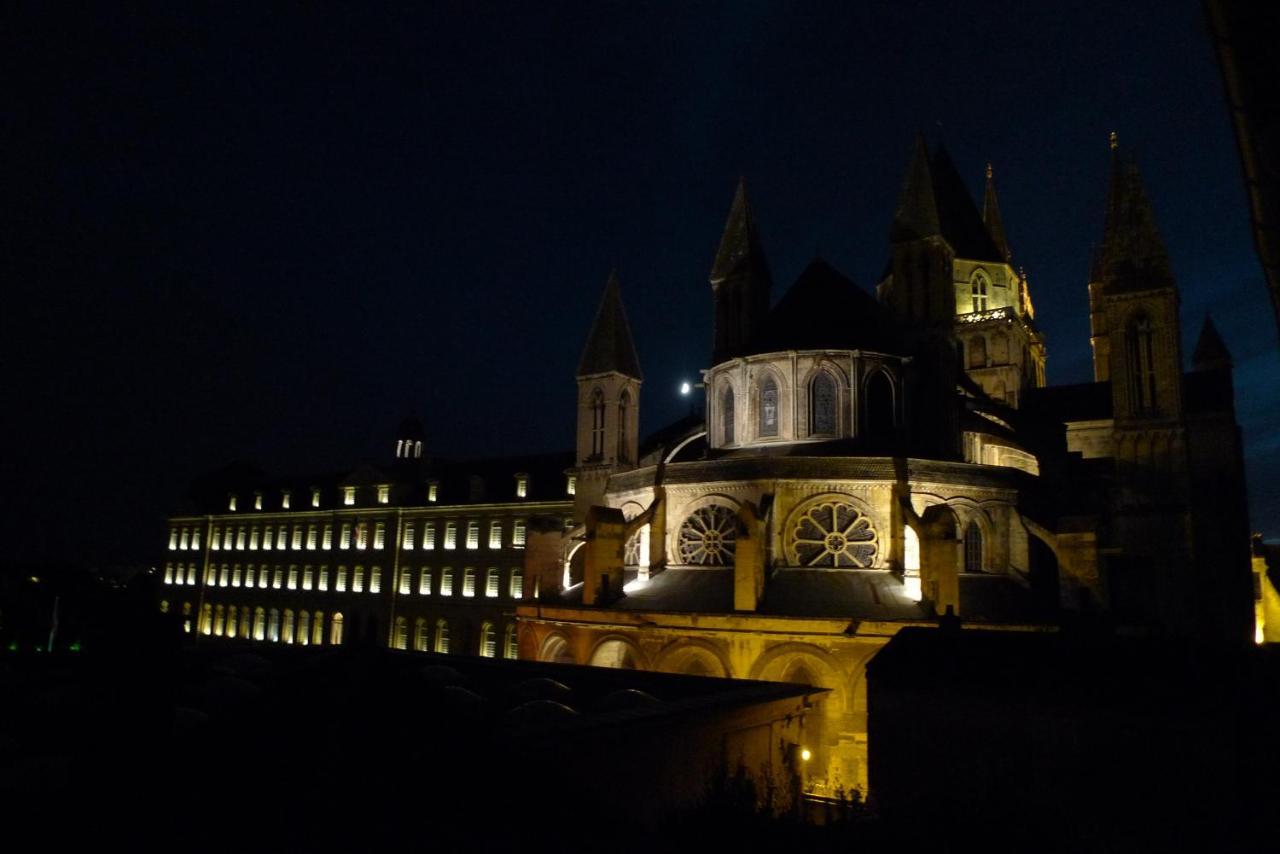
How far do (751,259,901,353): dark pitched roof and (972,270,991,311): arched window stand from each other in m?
22.0

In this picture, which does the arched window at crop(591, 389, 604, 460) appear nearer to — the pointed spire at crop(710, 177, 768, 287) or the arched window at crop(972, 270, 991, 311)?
the pointed spire at crop(710, 177, 768, 287)

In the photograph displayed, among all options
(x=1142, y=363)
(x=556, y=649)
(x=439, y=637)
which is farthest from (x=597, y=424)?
(x=1142, y=363)

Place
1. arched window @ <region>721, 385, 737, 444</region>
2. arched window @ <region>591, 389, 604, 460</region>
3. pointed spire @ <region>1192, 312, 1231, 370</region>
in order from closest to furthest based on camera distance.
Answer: arched window @ <region>721, 385, 737, 444</region>, arched window @ <region>591, 389, 604, 460</region>, pointed spire @ <region>1192, 312, 1231, 370</region>

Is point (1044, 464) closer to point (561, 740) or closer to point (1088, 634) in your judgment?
point (1088, 634)

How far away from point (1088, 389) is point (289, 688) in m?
45.1

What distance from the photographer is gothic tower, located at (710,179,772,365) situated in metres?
38.5

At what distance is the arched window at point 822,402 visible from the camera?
110 ft

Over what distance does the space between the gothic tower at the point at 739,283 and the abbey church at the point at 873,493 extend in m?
0.10

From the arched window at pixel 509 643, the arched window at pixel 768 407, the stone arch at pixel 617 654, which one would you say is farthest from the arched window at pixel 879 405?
the arched window at pixel 509 643

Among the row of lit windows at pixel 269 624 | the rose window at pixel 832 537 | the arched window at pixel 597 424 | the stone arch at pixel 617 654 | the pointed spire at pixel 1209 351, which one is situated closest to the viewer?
the stone arch at pixel 617 654

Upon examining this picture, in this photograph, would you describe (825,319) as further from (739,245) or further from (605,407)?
(605,407)

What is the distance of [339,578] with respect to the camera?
6078 cm

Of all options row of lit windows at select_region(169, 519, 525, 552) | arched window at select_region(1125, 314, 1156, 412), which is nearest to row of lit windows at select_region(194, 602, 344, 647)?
row of lit windows at select_region(169, 519, 525, 552)

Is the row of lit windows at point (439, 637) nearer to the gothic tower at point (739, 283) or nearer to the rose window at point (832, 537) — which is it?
the gothic tower at point (739, 283)
